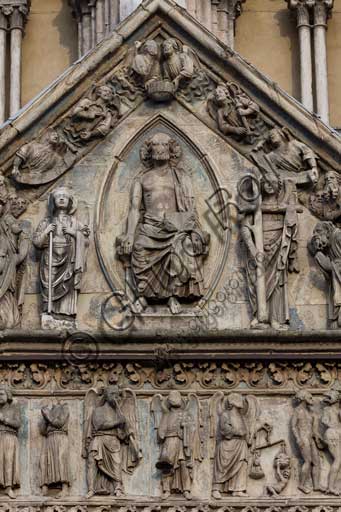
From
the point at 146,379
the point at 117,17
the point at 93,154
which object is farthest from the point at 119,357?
the point at 117,17

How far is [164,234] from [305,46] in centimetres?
379

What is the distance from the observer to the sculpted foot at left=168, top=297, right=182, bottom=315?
24.0 m

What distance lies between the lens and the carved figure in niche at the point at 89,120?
80.4 ft

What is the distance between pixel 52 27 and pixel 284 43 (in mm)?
2226

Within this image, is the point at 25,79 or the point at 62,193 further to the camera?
the point at 25,79

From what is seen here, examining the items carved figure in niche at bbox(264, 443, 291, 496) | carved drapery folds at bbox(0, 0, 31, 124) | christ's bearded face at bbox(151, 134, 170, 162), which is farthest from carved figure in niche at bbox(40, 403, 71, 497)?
carved drapery folds at bbox(0, 0, 31, 124)

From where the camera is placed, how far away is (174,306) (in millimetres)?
23969

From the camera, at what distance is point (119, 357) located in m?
23.8

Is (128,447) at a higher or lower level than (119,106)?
lower

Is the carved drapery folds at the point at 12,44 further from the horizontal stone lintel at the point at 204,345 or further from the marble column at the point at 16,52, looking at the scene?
the horizontal stone lintel at the point at 204,345

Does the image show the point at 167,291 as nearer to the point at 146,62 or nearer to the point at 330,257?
the point at 330,257

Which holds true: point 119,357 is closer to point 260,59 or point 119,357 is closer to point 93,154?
point 93,154

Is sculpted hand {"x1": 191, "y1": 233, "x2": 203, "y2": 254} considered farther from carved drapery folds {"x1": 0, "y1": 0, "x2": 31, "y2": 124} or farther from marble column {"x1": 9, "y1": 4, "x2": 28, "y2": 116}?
carved drapery folds {"x1": 0, "y1": 0, "x2": 31, "y2": 124}

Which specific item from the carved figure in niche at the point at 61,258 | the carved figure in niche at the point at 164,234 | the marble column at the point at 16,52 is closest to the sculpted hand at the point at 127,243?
the carved figure in niche at the point at 164,234
